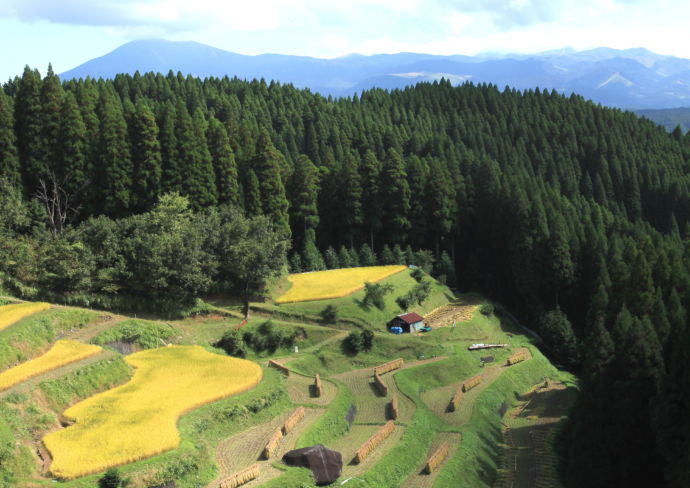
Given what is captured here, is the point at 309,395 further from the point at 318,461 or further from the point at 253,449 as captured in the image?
the point at 318,461

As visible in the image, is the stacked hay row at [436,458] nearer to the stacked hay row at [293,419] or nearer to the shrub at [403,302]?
the stacked hay row at [293,419]

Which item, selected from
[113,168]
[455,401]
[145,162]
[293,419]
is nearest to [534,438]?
[455,401]

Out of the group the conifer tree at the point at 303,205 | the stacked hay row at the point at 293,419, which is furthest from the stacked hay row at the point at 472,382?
the conifer tree at the point at 303,205

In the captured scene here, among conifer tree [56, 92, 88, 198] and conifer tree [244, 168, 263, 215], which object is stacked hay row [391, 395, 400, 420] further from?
conifer tree [56, 92, 88, 198]

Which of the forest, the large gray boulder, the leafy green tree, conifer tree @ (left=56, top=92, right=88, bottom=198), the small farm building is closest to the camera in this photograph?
the large gray boulder

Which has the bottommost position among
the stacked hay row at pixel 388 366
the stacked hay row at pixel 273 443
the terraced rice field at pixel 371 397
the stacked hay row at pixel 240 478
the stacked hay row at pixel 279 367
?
the terraced rice field at pixel 371 397

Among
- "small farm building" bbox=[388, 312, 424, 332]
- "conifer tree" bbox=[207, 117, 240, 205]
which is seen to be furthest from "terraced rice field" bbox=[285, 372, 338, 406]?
"conifer tree" bbox=[207, 117, 240, 205]
